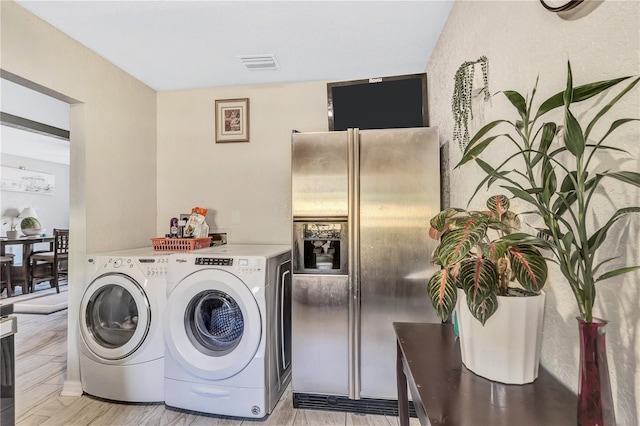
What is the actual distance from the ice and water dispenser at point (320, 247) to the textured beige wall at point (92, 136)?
154 cm

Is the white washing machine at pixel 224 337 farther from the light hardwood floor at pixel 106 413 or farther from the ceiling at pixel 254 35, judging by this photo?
the ceiling at pixel 254 35

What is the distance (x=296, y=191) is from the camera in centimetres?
202

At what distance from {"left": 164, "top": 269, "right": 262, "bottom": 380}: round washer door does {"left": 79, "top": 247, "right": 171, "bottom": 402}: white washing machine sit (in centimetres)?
17

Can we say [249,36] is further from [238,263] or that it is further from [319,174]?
[238,263]

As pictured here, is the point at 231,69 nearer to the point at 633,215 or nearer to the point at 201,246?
the point at 201,246

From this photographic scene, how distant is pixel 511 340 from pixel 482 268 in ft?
0.68

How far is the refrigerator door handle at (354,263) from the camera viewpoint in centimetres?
196

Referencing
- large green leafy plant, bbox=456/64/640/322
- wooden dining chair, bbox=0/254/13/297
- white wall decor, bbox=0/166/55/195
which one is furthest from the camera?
white wall decor, bbox=0/166/55/195

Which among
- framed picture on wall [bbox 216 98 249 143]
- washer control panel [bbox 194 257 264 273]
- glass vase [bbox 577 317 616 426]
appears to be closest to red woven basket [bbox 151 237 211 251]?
washer control panel [bbox 194 257 264 273]

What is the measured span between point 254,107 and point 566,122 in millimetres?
2650

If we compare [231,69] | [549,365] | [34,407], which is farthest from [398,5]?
[34,407]

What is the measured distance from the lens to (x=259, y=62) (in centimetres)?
243

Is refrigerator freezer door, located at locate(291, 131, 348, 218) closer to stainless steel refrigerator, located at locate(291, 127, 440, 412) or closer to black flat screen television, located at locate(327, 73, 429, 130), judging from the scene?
stainless steel refrigerator, located at locate(291, 127, 440, 412)

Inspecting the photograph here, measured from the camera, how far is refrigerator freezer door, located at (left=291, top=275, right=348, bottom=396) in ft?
6.48
